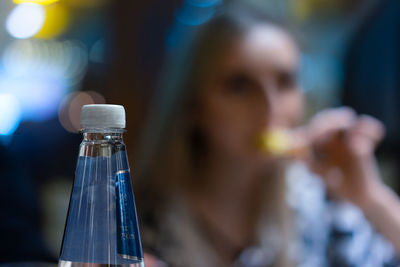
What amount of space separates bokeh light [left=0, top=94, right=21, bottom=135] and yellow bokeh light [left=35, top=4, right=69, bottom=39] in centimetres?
32

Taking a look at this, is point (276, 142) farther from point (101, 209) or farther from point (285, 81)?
point (101, 209)

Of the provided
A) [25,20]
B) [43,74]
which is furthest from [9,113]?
[25,20]

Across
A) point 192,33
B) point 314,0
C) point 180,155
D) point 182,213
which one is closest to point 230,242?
point 182,213

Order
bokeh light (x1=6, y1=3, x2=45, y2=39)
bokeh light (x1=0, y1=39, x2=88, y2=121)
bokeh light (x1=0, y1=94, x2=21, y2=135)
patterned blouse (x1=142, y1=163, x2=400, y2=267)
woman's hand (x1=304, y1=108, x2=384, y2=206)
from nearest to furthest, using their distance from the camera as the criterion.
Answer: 1. patterned blouse (x1=142, y1=163, x2=400, y2=267)
2. woman's hand (x1=304, y1=108, x2=384, y2=206)
3. bokeh light (x1=6, y1=3, x2=45, y2=39)
4. bokeh light (x1=0, y1=94, x2=21, y2=135)
5. bokeh light (x1=0, y1=39, x2=88, y2=121)

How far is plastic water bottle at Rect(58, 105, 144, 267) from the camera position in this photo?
0.95 feet

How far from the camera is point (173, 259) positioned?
3.66ft

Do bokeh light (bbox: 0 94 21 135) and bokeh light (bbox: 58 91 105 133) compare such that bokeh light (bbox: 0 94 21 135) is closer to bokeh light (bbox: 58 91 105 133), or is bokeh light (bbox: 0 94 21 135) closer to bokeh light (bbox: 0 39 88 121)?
bokeh light (bbox: 0 39 88 121)

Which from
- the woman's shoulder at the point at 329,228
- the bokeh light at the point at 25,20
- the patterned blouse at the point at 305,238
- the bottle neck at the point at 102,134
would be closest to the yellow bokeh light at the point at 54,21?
the bokeh light at the point at 25,20

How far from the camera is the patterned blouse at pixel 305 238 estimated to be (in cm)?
115

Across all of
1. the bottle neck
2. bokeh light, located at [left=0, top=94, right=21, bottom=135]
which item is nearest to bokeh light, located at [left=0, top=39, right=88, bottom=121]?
bokeh light, located at [left=0, top=94, right=21, bottom=135]

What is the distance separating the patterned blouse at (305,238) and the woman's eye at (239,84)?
11.2 inches

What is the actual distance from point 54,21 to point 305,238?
1.53 meters

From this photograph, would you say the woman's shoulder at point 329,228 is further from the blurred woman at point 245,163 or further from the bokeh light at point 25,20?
the bokeh light at point 25,20

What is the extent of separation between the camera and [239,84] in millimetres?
1252
